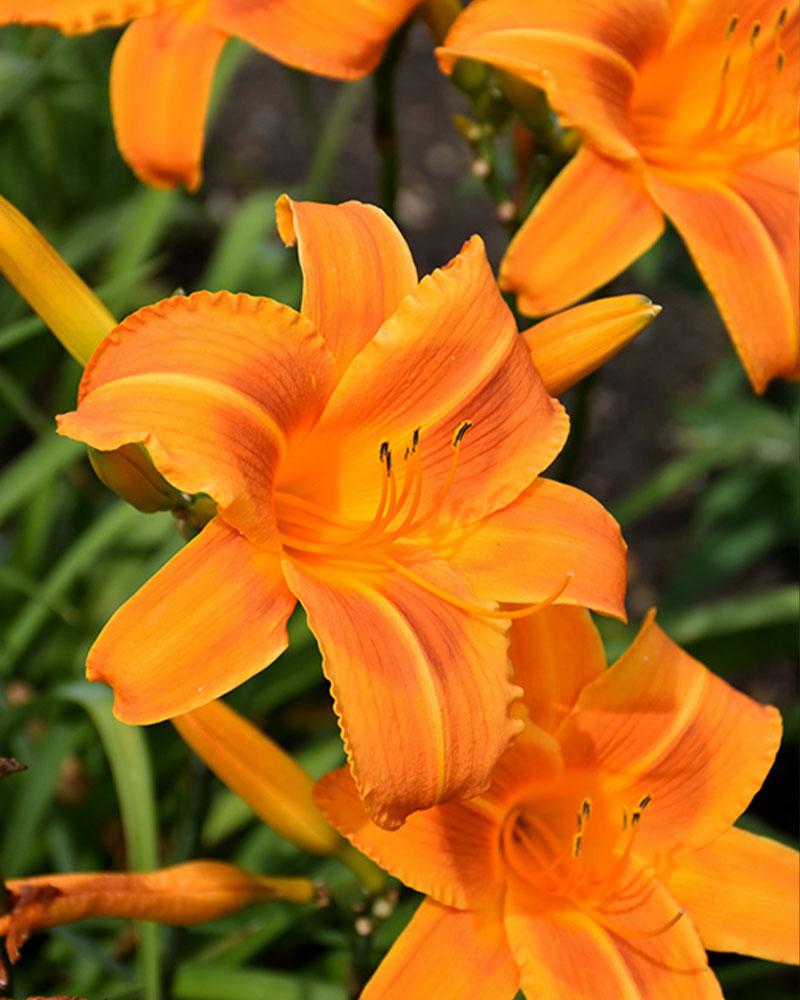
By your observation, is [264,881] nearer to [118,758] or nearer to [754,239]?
[118,758]

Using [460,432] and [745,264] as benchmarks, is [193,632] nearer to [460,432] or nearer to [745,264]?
[460,432]

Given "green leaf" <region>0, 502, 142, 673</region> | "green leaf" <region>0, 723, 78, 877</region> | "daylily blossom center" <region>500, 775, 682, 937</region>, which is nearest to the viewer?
"daylily blossom center" <region>500, 775, 682, 937</region>

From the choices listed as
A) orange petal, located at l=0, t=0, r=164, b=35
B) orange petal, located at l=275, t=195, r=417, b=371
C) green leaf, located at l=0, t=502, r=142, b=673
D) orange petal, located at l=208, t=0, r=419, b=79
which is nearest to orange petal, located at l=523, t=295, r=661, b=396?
orange petal, located at l=275, t=195, r=417, b=371

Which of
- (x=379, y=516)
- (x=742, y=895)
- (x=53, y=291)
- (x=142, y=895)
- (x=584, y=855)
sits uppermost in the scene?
(x=53, y=291)

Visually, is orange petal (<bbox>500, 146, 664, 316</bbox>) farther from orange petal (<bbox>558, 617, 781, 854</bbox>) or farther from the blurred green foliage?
the blurred green foliage

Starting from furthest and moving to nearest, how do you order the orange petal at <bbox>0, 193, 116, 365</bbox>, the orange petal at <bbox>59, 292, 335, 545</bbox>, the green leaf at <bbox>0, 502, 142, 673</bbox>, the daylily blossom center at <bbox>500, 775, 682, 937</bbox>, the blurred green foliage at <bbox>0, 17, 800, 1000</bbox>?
the green leaf at <bbox>0, 502, 142, 673</bbox> < the blurred green foliage at <bbox>0, 17, 800, 1000</bbox> < the daylily blossom center at <bbox>500, 775, 682, 937</bbox> < the orange petal at <bbox>0, 193, 116, 365</bbox> < the orange petal at <bbox>59, 292, 335, 545</bbox>

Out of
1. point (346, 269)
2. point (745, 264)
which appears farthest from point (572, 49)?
point (346, 269)

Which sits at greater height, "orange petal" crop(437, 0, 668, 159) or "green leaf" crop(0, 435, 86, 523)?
"orange petal" crop(437, 0, 668, 159)
